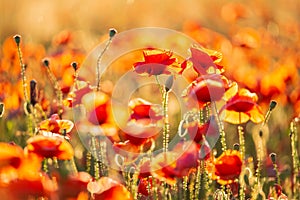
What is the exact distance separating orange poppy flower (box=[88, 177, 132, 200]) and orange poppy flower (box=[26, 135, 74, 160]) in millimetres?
115

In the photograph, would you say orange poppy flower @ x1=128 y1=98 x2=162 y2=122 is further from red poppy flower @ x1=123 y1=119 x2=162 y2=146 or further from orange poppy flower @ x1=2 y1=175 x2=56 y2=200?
orange poppy flower @ x1=2 y1=175 x2=56 y2=200

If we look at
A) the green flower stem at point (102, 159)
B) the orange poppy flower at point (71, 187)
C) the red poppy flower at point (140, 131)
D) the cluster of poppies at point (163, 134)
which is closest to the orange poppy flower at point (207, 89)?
the cluster of poppies at point (163, 134)

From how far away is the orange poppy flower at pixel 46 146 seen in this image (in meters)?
1.40

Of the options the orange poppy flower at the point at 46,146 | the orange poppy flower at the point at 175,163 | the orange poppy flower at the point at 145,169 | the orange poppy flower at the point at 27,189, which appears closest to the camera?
the orange poppy flower at the point at 27,189

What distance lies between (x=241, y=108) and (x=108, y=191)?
59 cm

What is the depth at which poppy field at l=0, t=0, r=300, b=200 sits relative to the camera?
1.45m

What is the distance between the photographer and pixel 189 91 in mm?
1741

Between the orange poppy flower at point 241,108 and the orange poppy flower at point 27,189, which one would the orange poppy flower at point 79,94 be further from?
the orange poppy flower at point 27,189

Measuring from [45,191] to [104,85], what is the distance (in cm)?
199

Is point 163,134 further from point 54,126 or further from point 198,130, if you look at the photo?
point 54,126

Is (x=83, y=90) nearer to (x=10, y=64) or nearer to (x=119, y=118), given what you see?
(x=119, y=118)

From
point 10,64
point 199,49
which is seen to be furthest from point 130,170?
point 10,64

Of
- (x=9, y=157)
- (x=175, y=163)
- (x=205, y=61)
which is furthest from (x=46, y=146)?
(x=205, y=61)

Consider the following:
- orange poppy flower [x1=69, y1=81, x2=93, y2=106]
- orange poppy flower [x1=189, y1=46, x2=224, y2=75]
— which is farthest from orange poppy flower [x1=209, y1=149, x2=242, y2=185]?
orange poppy flower [x1=69, y1=81, x2=93, y2=106]
